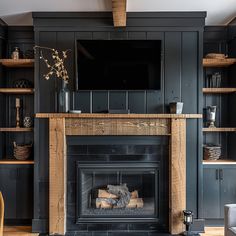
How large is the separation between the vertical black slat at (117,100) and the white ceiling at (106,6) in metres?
0.99

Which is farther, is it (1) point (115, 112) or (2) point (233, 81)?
(2) point (233, 81)

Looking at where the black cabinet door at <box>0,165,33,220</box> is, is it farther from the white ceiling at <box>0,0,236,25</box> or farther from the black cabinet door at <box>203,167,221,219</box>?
the black cabinet door at <box>203,167,221,219</box>

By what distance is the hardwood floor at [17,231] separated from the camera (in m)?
3.57

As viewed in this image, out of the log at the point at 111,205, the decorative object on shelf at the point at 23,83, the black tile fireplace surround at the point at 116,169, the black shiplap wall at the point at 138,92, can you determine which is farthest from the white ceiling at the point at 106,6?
the log at the point at 111,205

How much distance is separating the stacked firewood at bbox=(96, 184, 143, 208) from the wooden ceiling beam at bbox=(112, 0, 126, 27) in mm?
1963

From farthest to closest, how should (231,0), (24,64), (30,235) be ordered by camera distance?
1. (24,64)
2. (30,235)
3. (231,0)

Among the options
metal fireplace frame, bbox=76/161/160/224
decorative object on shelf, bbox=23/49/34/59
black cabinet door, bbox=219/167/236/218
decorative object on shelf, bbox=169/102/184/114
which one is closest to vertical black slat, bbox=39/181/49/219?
metal fireplace frame, bbox=76/161/160/224

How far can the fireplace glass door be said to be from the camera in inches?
142

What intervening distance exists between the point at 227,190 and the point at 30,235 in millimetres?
2437

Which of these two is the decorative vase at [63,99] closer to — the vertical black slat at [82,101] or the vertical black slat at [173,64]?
the vertical black slat at [82,101]

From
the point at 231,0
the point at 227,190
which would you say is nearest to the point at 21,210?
the point at 227,190

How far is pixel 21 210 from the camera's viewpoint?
3.75 metres

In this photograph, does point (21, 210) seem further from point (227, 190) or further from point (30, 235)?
point (227, 190)

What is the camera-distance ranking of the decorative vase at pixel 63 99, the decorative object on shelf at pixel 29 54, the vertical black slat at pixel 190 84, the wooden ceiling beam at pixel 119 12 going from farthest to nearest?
the decorative object on shelf at pixel 29 54 < the vertical black slat at pixel 190 84 < the decorative vase at pixel 63 99 < the wooden ceiling beam at pixel 119 12
